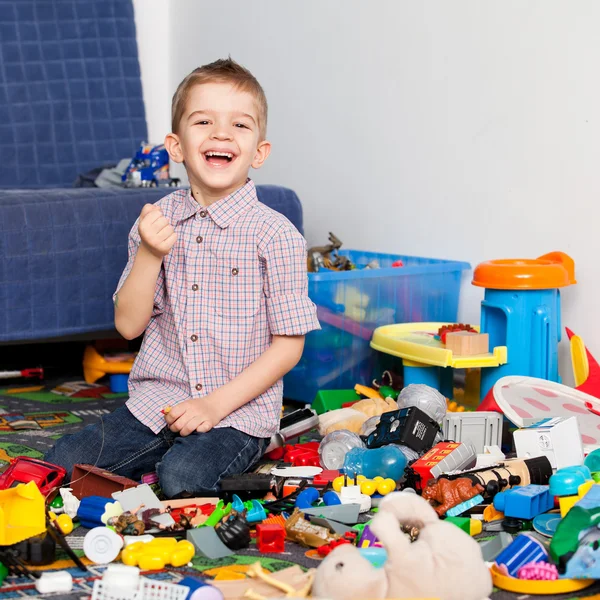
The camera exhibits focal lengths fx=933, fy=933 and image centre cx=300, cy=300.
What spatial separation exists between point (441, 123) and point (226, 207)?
739 millimetres


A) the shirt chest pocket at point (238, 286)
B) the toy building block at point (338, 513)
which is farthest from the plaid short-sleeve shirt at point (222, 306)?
the toy building block at point (338, 513)

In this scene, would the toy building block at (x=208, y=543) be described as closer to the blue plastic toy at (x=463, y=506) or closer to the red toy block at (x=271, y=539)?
the red toy block at (x=271, y=539)

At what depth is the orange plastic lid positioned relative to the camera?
1521 mm

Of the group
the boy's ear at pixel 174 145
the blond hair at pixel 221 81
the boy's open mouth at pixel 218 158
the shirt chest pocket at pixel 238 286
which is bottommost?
the shirt chest pocket at pixel 238 286

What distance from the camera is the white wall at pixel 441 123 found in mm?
1633

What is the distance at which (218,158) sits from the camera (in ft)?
4.27

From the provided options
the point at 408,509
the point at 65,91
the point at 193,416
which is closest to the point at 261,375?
the point at 193,416

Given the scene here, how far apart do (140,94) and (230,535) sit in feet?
6.54

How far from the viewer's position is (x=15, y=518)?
3.22ft

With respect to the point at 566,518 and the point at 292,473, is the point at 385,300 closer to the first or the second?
the point at 292,473

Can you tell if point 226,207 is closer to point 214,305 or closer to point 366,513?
point 214,305

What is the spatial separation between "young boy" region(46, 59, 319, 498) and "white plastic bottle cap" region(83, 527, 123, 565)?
0.31 meters

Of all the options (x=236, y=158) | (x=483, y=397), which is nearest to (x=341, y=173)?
(x=483, y=397)

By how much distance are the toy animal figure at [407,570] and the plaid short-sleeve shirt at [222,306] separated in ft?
1.56
